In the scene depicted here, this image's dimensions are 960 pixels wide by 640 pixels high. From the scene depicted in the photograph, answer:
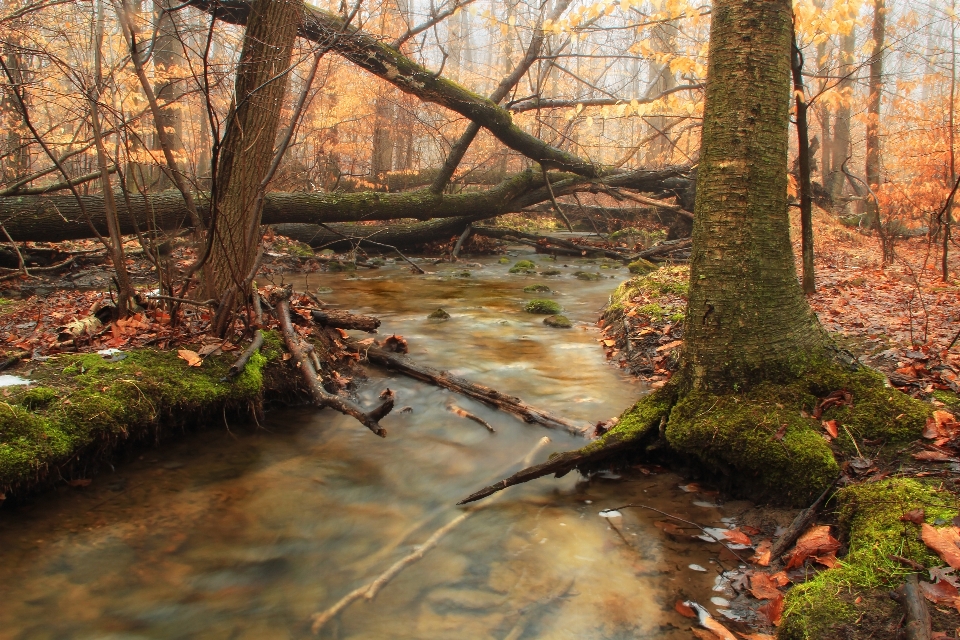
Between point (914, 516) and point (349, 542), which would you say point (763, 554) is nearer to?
point (914, 516)

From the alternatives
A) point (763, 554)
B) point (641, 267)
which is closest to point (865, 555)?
point (763, 554)

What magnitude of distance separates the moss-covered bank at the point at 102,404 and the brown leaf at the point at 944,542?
176 inches

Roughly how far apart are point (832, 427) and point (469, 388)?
122 inches

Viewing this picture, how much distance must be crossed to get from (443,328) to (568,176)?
25.4 feet

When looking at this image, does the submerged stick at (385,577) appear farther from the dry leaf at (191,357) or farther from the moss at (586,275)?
the moss at (586,275)

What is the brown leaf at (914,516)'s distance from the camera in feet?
8.33

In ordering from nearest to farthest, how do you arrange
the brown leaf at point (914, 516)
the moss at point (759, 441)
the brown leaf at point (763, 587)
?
the brown leaf at point (914, 516) → the brown leaf at point (763, 587) → the moss at point (759, 441)

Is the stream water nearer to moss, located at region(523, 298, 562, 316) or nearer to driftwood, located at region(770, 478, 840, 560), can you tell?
driftwood, located at region(770, 478, 840, 560)

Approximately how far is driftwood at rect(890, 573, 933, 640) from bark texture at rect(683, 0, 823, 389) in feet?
5.47

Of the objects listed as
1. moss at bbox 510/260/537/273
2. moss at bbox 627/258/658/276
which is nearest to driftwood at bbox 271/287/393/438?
moss at bbox 627/258/658/276

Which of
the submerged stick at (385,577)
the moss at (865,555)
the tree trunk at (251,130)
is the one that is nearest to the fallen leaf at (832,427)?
the moss at (865,555)

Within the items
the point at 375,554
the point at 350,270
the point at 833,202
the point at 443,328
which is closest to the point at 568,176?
the point at 350,270

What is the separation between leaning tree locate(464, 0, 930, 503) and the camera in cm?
358

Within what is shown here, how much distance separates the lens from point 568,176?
1475 centimetres
